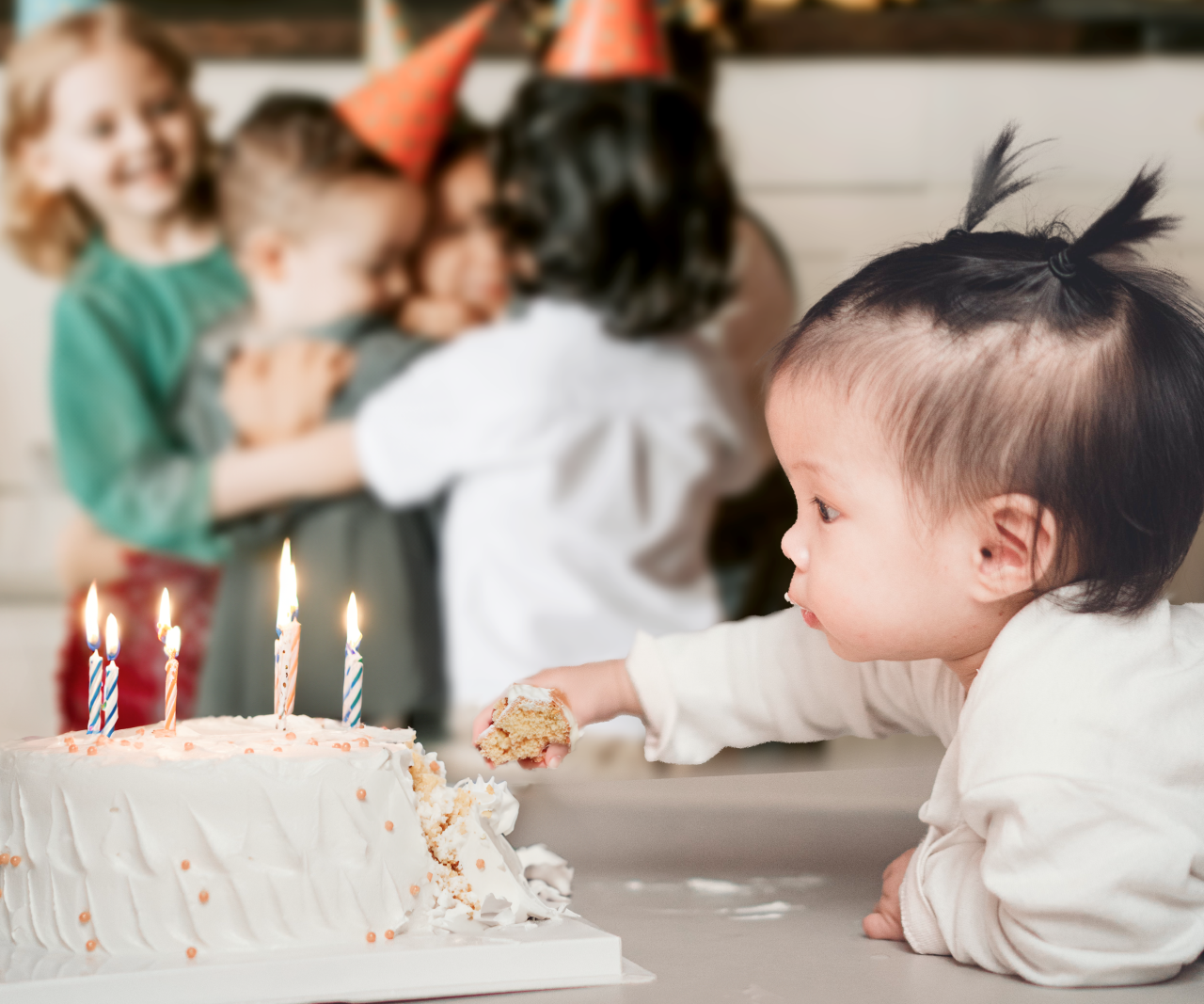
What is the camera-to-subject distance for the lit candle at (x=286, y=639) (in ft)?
2.23

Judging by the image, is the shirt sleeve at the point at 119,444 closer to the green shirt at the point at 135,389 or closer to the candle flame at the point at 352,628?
the green shirt at the point at 135,389

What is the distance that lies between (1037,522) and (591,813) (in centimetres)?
42

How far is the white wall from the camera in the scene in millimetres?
2211

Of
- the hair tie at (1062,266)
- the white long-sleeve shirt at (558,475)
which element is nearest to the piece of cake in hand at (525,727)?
the hair tie at (1062,266)

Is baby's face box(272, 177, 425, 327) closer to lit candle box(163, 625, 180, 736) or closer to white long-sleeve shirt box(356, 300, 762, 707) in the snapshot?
white long-sleeve shirt box(356, 300, 762, 707)

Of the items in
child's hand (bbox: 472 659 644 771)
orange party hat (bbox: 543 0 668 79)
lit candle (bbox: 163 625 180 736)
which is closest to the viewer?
lit candle (bbox: 163 625 180 736)

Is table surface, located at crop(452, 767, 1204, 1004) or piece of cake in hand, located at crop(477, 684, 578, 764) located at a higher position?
piece of cake in hand, located at crop(477, 684, 578, 764)

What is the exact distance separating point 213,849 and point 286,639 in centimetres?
12

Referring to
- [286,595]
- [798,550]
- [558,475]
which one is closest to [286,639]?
[286,595]

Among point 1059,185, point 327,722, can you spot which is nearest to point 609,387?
point 1059,185

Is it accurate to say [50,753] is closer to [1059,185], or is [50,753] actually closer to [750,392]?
[750,392]

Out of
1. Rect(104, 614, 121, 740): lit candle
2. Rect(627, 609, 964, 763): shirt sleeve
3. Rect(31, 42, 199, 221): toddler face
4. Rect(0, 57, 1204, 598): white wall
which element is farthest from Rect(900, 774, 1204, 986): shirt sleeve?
Rect(31, 42, 199, 221): toddler face

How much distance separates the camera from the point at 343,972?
1.90 feet

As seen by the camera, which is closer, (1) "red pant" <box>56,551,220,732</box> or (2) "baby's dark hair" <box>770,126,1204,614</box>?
(2) "baby's dark hair" <box>770,126,1204,614</box>
